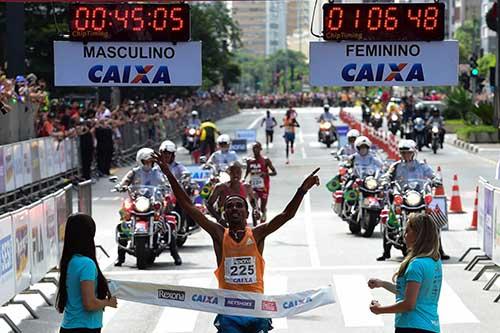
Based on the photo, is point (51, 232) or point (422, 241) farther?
point (51, 232)

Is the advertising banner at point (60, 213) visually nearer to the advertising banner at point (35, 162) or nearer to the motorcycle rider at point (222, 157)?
the motorcycle rider at point (222, 157)

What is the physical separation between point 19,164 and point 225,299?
17523 millimetres

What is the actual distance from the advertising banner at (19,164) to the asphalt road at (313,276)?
1.78m

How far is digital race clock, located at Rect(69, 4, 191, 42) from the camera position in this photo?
16250mm

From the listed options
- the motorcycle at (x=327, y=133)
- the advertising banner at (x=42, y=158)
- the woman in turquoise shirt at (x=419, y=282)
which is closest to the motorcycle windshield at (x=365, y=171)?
the advertising banner at (x=42, y=158)

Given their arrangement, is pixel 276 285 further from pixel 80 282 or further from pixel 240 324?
pixel 80 282

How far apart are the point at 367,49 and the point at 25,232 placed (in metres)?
4.95

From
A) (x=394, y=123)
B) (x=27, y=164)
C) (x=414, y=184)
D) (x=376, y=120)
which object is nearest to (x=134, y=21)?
(x=414, y=184)

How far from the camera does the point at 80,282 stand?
8.73 metres

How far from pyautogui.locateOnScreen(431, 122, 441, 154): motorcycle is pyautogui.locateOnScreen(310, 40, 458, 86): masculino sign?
106 ft

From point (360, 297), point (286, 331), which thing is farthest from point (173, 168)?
point (286, 331)

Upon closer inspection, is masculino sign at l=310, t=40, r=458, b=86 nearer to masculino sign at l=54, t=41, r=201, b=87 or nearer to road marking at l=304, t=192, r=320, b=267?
masculino sign at l=54, t=41, r=201, b=87

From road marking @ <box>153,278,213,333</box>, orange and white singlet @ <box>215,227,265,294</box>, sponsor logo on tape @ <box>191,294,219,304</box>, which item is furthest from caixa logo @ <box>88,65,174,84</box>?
orange and white singlet @ <box>215,227,265,294</box>

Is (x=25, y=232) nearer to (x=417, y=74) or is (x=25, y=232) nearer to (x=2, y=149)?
(x=417, y=74)
